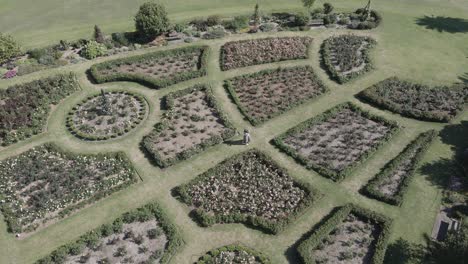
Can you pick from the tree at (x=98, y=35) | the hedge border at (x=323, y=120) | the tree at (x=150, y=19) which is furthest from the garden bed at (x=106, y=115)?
the hedge border at (x=323, y=120)

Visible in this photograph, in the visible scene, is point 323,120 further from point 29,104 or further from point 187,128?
point 29,104

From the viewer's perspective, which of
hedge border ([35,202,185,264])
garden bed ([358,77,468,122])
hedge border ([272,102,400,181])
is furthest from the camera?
garden bed ([358,77,468,122])

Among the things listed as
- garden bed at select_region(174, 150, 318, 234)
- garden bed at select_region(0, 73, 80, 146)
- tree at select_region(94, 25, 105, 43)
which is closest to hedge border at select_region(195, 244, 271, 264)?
Answer: garden bed at select_region(174, 150, 318, 234)

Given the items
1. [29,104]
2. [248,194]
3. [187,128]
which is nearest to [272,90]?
[187,128]

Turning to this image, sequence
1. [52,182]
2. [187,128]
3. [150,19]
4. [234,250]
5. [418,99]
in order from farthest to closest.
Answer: [150,19] → [418,99] → [187,128] → [52,182] → [234,250]

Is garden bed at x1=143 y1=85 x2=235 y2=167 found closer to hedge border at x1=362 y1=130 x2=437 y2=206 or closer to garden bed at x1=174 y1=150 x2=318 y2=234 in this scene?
garden bed at x1=174 y1=150 x2=318 y2=234

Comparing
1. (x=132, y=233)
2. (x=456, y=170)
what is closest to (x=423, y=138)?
(x=456, y=170)
